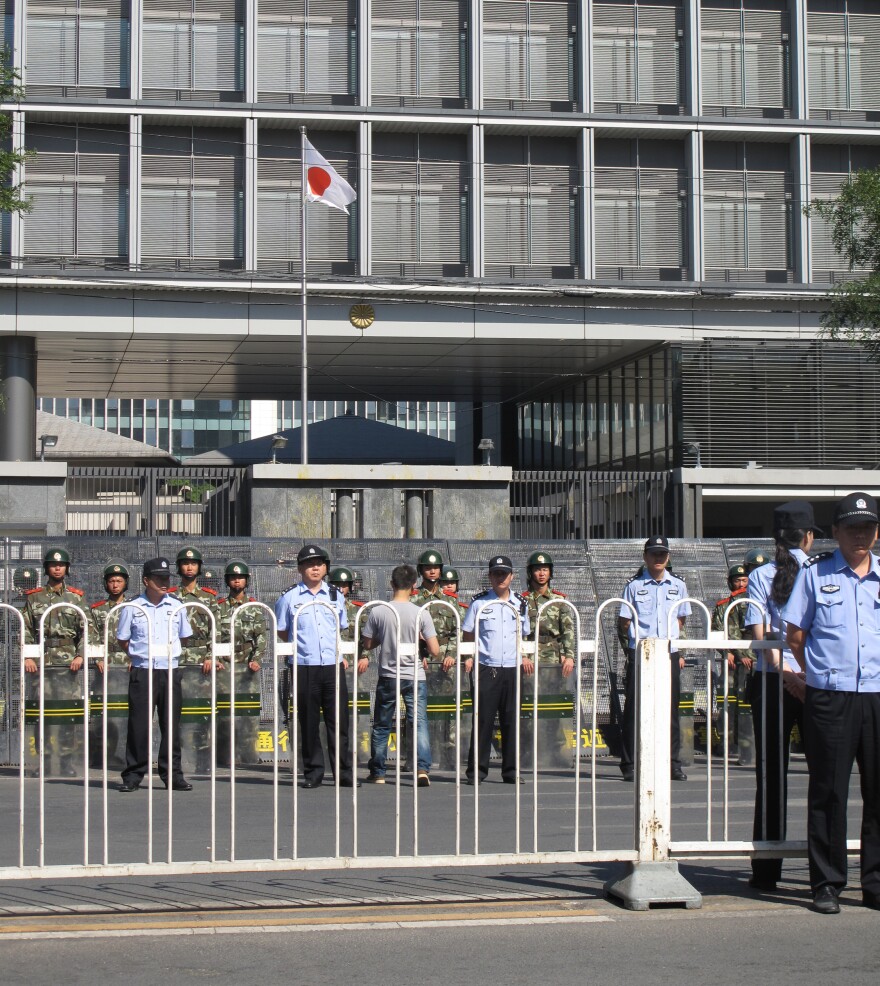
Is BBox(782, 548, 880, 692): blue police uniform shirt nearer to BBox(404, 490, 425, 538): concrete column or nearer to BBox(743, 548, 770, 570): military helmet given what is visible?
BBox(743, 548, 770, 570): military helmet

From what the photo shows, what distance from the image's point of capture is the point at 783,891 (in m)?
7.37

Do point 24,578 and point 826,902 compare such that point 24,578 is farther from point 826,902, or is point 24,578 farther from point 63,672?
point 826,902

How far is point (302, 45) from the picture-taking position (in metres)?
32.1

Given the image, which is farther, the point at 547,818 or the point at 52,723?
the point at 52,723

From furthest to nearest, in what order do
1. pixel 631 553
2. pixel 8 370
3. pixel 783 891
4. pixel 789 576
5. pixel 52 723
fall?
pixel 8 370, pixel 631 553, pixel 52 723, pixel 789 576, pixel 783 891

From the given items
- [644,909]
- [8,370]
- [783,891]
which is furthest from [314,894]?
[8,370]

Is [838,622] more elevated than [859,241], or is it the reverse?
[859,241]

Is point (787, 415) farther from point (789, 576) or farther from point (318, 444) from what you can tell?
point (789, 576)

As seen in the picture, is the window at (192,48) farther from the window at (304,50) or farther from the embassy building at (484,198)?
the window at (304,50)

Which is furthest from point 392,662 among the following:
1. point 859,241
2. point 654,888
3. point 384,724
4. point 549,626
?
point 859,241

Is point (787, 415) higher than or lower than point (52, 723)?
higher

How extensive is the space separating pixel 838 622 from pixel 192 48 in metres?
27.9

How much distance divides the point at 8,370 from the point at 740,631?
22316 mm

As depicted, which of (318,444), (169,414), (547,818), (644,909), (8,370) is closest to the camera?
(644,909)
